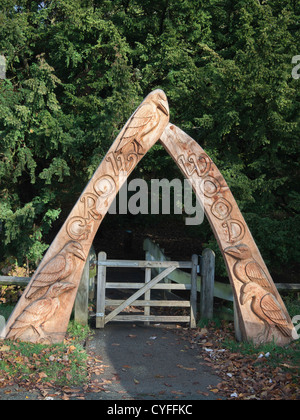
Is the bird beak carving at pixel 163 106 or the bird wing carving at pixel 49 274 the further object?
the bird beak carving at pixel 163 106

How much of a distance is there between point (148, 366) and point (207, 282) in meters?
2.18

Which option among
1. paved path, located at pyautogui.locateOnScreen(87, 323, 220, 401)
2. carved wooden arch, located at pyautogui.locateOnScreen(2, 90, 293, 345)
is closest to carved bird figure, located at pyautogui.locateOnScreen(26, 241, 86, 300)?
carved wooden arch, located at pyautogui.locateOnScreen(2, 90, 293, 345)

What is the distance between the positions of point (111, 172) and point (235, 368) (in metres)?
3.38

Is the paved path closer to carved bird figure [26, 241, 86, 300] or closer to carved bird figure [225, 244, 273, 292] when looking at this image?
carved bird figure [26, 241, 86, 300]

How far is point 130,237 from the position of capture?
50.4 feet

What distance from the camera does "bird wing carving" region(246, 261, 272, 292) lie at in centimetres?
710

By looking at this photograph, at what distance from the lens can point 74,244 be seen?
694 centimetres

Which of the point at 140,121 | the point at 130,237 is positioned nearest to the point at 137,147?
the point at 140,121

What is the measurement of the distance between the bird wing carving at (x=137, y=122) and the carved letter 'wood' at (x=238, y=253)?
44 centimetres

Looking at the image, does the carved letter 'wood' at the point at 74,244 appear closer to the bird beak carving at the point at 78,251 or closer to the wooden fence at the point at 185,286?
the bird beak carving at the point at 78,251

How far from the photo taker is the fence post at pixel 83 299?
7.68 meters

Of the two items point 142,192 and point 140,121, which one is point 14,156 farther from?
point 140,121

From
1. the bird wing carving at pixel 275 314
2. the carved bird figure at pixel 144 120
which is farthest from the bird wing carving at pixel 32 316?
the bird wing carving at pixel 275 314

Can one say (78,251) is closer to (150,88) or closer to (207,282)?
(207,282)
